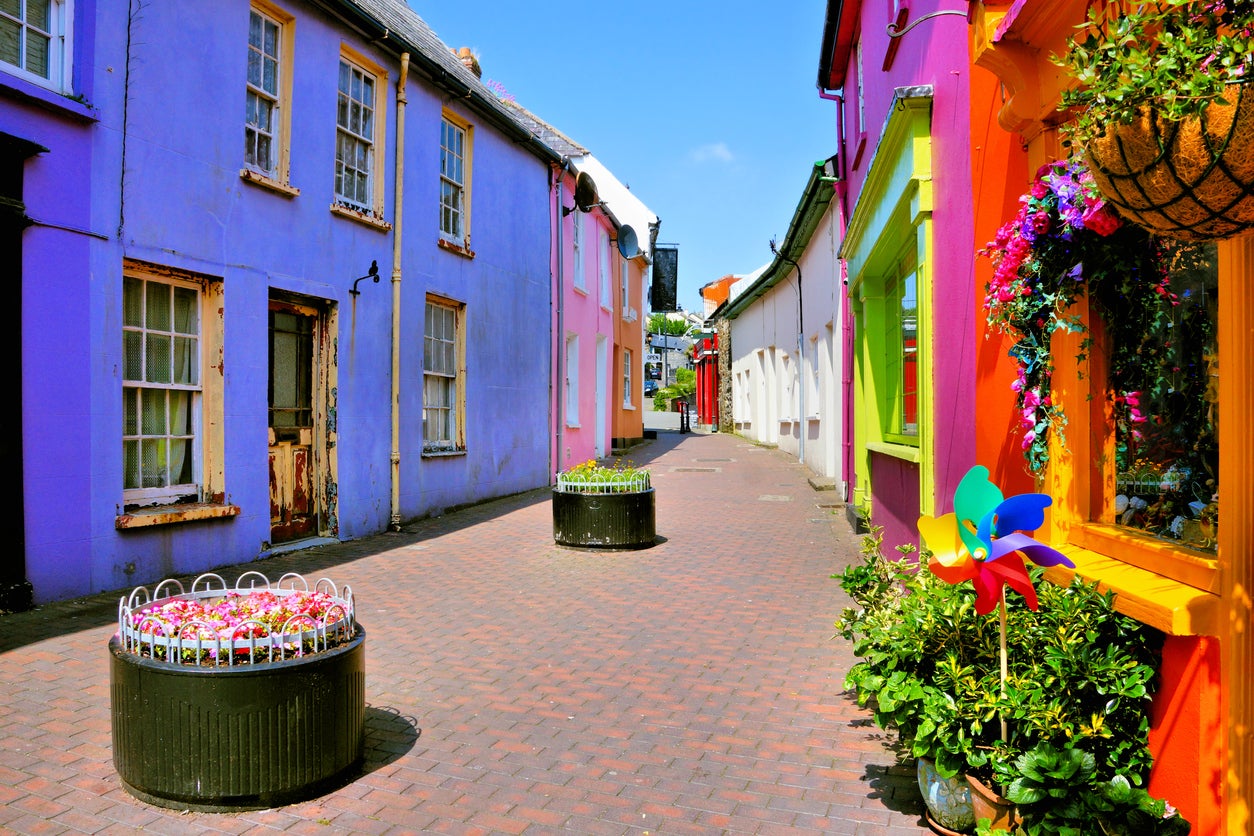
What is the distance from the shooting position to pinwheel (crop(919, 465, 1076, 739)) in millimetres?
2797

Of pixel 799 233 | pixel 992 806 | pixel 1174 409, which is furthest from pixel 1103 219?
pixel 799 233

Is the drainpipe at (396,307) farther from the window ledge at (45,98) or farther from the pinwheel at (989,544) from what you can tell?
the pinwheel at (989,544)

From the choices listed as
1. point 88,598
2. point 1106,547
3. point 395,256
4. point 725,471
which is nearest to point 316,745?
point 1106,547

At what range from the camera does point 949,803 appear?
10.1ft

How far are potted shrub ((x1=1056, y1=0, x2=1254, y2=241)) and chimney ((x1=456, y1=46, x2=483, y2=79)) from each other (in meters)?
16.1

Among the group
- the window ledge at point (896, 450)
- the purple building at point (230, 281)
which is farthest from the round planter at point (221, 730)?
the window ledge at point (896, 450)

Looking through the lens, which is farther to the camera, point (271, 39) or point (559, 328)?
point (559, 328)

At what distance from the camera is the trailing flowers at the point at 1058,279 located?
2.95 meters

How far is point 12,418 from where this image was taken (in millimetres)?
6012

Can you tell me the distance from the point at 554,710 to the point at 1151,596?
287 centimetres

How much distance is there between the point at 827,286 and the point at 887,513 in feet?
22.2

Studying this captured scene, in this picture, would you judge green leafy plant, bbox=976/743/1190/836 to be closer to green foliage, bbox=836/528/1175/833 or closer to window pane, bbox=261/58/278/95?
green foliage, bbox=836/528/1175/833

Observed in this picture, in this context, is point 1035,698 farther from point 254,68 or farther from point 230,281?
point 254,68

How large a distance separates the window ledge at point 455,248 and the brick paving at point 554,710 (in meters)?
4.87
